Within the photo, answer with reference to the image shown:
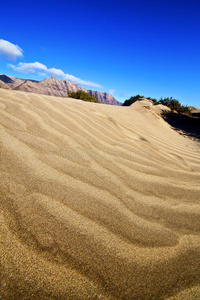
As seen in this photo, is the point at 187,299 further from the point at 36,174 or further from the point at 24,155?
the point at 24,155

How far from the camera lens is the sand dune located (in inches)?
23.3

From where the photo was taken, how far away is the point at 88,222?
2.74 feet

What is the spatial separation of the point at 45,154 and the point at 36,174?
10.1 inches

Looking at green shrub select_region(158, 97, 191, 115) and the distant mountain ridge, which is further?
the distant mountain ridge

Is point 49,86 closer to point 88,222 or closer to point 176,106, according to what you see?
point 176,106

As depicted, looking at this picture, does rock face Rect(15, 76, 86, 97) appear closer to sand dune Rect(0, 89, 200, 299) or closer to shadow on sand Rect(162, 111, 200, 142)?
shadow on sand Rect(162, 111, 200, 142)

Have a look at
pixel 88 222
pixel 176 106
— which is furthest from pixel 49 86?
pixel 88 222

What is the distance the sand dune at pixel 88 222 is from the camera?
0.59 meters

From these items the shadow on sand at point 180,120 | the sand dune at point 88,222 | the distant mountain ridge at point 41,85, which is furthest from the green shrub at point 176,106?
the distant mountain ridge at point 41,85

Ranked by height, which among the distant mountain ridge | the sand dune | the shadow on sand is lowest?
the sand dune

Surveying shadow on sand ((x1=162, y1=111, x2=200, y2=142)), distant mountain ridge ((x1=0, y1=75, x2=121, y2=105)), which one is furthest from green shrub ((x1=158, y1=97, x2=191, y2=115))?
distant mountain ridge ((x1=0, y1=75, x2=121, y2=105))

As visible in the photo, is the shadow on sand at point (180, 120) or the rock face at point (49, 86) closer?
the shadow on sand at point (180, 120)

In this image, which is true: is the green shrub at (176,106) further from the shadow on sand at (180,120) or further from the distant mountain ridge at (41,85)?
the distant mountain ridge at (41,85)

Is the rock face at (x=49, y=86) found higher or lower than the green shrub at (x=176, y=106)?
higher
